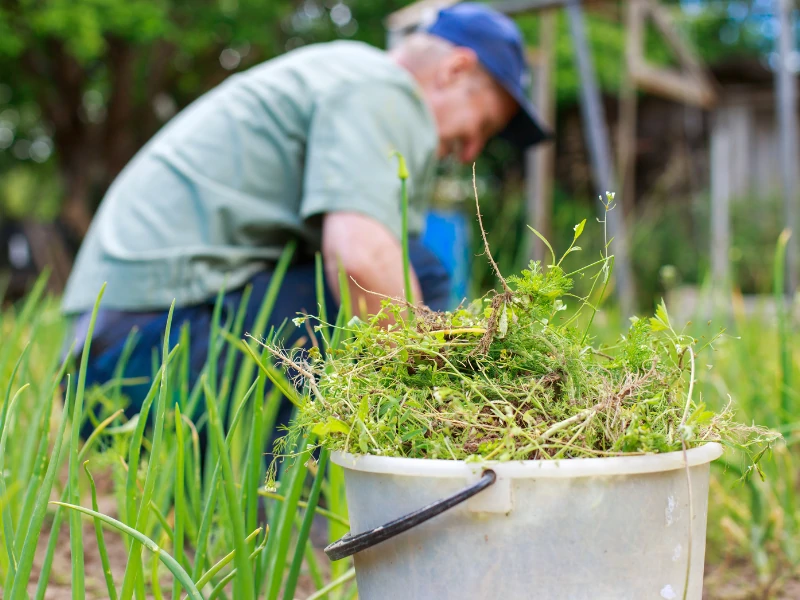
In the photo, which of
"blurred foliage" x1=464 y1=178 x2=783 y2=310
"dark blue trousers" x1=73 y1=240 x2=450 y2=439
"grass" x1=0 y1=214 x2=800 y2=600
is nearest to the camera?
"grass" x1=0 y1=214 x2=800 y2=600

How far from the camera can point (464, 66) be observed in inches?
64.6

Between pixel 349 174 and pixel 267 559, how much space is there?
782 millimetres

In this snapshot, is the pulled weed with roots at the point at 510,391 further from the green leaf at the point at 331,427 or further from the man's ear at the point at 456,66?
the man's ear at the point at 456,66

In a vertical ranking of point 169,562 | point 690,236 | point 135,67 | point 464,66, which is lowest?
point 690,236

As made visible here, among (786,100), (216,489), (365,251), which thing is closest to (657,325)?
(216,489)

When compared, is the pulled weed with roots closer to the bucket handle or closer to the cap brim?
the bucket handle

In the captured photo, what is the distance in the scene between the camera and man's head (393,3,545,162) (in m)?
1.64

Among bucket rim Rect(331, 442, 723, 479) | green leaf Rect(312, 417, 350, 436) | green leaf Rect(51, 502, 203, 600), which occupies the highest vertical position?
green leaf Rect(312, 417, 350, 436)

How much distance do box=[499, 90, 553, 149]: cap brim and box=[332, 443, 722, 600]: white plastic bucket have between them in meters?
1.35

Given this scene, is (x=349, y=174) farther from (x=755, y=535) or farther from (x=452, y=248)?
(x=452, y=248)

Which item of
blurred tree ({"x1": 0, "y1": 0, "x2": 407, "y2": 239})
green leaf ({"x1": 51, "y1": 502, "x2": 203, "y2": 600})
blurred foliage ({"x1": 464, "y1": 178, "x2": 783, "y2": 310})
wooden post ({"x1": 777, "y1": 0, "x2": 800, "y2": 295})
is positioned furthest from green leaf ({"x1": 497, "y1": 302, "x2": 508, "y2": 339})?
blurred tree ({"x1": 0, "y1": 0, "x2": 407, "y2": 239})

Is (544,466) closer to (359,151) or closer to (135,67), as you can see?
(359,151)

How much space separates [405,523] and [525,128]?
156 centimetres

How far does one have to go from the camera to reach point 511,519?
48cm
